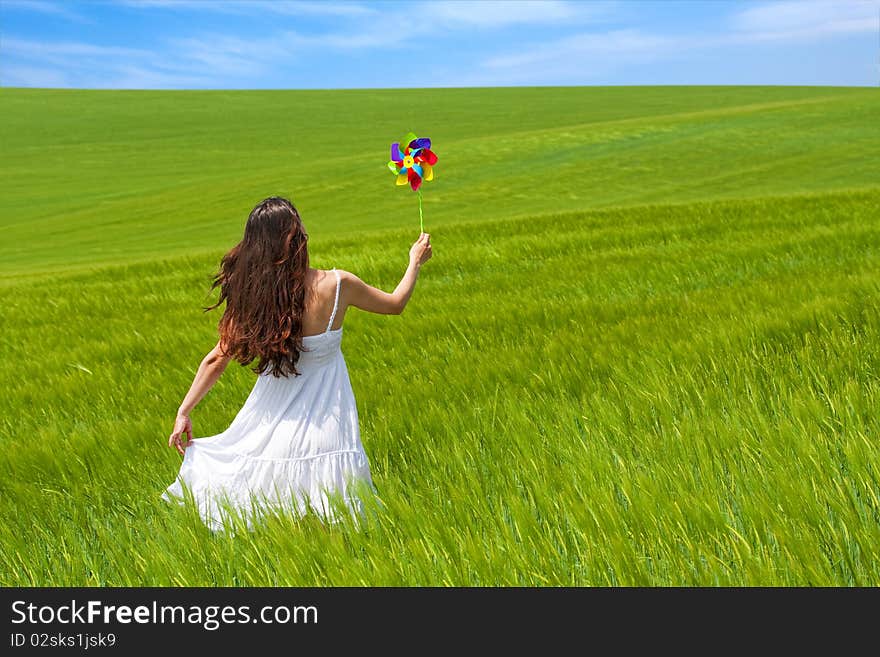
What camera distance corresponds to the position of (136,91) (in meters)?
78.8

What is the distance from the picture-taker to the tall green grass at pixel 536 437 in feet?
6.34

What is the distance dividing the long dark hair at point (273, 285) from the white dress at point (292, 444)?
0.41 feet

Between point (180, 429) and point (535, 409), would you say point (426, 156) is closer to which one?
point (535, 409)

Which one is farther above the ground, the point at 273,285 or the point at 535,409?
the point at 273,285

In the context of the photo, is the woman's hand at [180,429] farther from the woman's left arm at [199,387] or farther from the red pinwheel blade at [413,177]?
the red pinwheel blade at [413,177]

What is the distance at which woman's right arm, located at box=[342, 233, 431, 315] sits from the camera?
3029mm

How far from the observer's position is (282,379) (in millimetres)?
3051

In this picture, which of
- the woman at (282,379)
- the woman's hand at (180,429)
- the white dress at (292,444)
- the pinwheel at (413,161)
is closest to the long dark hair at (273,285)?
the woman at (282,379)

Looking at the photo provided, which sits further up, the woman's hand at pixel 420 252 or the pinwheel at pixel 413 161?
the pinwheel at pixel 413 161

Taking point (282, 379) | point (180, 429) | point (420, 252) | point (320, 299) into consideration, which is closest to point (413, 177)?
point (420, 252)

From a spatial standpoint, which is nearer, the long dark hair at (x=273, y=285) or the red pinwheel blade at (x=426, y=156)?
the long dark hair at (x=273, y=285)

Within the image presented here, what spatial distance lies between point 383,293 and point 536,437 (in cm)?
82

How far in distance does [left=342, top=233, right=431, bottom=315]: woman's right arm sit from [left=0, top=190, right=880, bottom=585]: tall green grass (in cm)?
58
